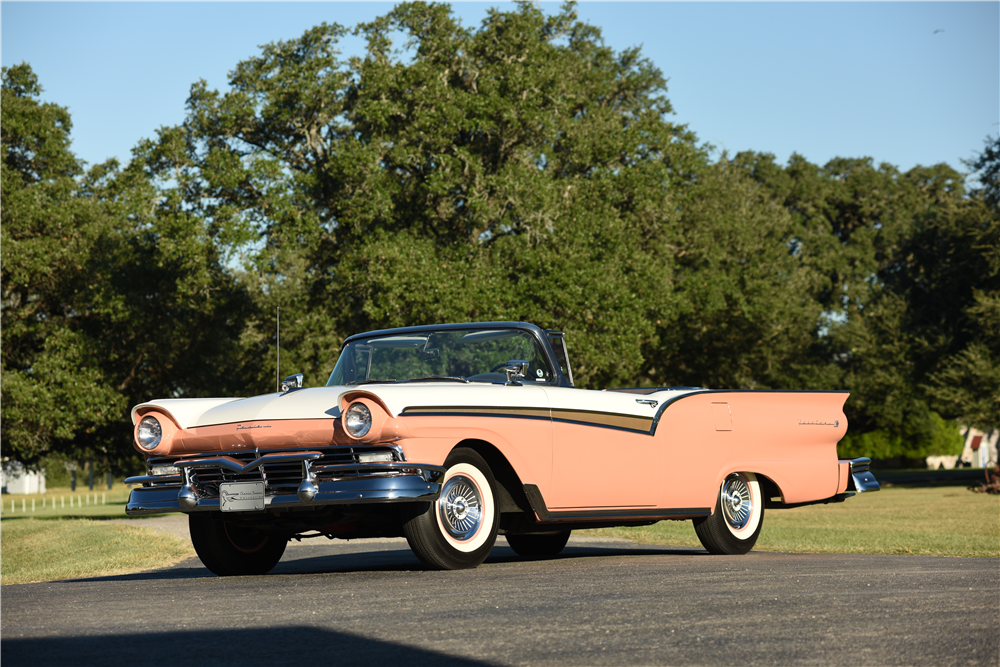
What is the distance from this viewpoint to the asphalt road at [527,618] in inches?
174

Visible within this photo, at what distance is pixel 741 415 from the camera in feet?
32.4

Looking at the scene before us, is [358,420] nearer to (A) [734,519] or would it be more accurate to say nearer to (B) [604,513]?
(B) [604,513]

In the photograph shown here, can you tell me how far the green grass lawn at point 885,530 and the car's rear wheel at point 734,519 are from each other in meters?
1.98

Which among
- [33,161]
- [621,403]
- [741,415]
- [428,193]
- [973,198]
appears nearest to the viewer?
[621,403]

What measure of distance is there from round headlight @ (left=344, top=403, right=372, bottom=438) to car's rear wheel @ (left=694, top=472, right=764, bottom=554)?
3.68 meters

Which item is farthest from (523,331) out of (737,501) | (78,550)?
(78,550)

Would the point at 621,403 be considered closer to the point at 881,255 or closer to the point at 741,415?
the point at 741,415

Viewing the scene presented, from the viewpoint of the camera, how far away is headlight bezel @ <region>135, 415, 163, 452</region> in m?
7.93

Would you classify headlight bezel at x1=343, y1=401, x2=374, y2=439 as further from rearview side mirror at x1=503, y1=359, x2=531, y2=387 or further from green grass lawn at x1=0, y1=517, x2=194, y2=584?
green grass lawn at x1=0, y1=517, x2=194, y2=584

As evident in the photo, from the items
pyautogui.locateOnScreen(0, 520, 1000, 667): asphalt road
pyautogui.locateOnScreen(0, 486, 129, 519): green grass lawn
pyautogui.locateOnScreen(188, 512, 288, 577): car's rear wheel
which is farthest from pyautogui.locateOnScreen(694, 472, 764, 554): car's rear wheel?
pyautogui.locateOnScreen(0, 486, 129, 519): green grass lawn

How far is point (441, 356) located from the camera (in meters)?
9.07

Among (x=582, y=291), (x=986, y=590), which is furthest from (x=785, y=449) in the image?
(x=582, y=291)

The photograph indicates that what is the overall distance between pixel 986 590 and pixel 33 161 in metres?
29.1

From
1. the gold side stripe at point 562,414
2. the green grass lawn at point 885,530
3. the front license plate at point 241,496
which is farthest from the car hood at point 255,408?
the green grass lawn at point 885,530
